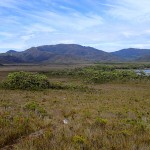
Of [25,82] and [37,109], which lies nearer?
[37,109]

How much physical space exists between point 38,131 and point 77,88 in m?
32.4

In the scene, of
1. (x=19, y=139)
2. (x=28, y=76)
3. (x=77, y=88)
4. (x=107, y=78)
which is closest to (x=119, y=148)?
(x=19, y=139)

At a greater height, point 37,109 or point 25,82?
point 37,109

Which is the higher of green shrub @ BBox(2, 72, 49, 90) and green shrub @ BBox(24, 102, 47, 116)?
green shrub @ BBox(24, 102, 47, 116)

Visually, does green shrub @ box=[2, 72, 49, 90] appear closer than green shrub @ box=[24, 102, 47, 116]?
No

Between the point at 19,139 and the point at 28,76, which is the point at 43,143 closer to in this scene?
the point at 19,139

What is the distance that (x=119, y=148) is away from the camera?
6430 millimetres

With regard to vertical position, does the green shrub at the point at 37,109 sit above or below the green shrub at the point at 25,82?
above

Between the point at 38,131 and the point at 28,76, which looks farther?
the point at 28,76

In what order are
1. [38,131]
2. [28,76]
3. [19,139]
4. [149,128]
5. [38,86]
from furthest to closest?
[28,76] → [38,86] → [149,128] → [38,131] → [19,139]

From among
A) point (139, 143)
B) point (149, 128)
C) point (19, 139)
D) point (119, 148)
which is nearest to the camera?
point (119, 148)

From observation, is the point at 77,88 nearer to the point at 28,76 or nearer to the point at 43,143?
the point at 28,76

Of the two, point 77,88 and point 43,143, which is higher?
point 43,143

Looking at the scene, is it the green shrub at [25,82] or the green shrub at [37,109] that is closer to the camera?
the green shrub at [37,109]
